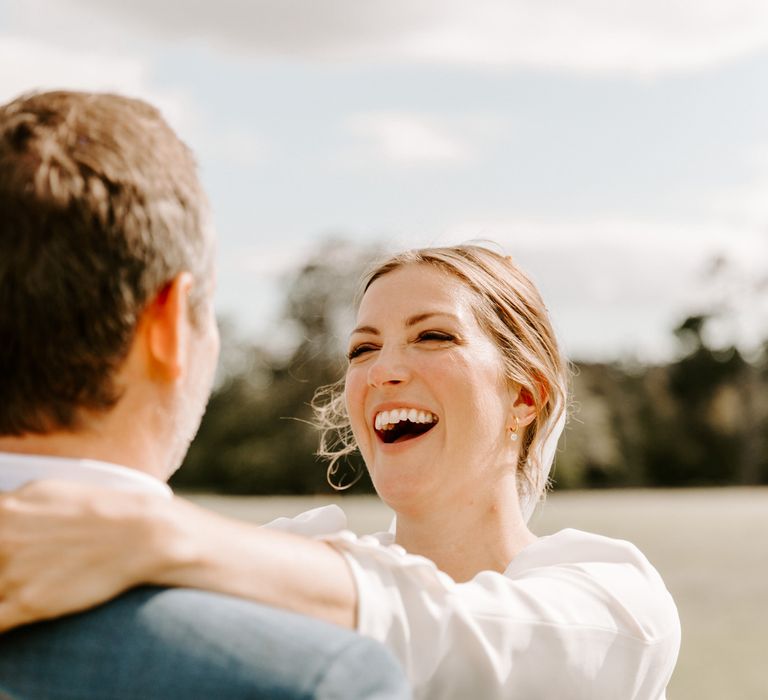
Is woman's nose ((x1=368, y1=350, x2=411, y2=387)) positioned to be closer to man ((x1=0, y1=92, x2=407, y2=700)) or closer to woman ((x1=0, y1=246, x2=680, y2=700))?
woman ((x1=0, y1=246, x2=680, y2=700))

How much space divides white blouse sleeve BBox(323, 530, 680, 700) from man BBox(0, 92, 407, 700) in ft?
1.34

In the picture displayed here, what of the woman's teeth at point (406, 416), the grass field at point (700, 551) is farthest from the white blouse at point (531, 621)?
the grass field at point (700, 551)

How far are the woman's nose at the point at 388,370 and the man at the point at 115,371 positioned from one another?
2009 mm

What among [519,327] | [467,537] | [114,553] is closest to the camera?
[114,553]

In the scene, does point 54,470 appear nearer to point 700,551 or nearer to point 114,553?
point 114,553

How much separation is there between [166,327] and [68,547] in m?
0.41

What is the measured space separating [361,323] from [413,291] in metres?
0.25

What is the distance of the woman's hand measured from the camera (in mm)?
1875

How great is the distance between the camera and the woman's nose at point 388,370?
408 cm

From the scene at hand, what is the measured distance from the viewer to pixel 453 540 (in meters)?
3.99

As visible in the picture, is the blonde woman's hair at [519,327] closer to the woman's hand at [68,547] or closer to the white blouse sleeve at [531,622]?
the white blouse sleeve at [531,622]

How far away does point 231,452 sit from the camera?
201 ft

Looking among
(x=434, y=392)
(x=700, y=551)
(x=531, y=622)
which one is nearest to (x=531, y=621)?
(x=531, y=622)

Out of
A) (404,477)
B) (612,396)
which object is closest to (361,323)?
(404,477)
